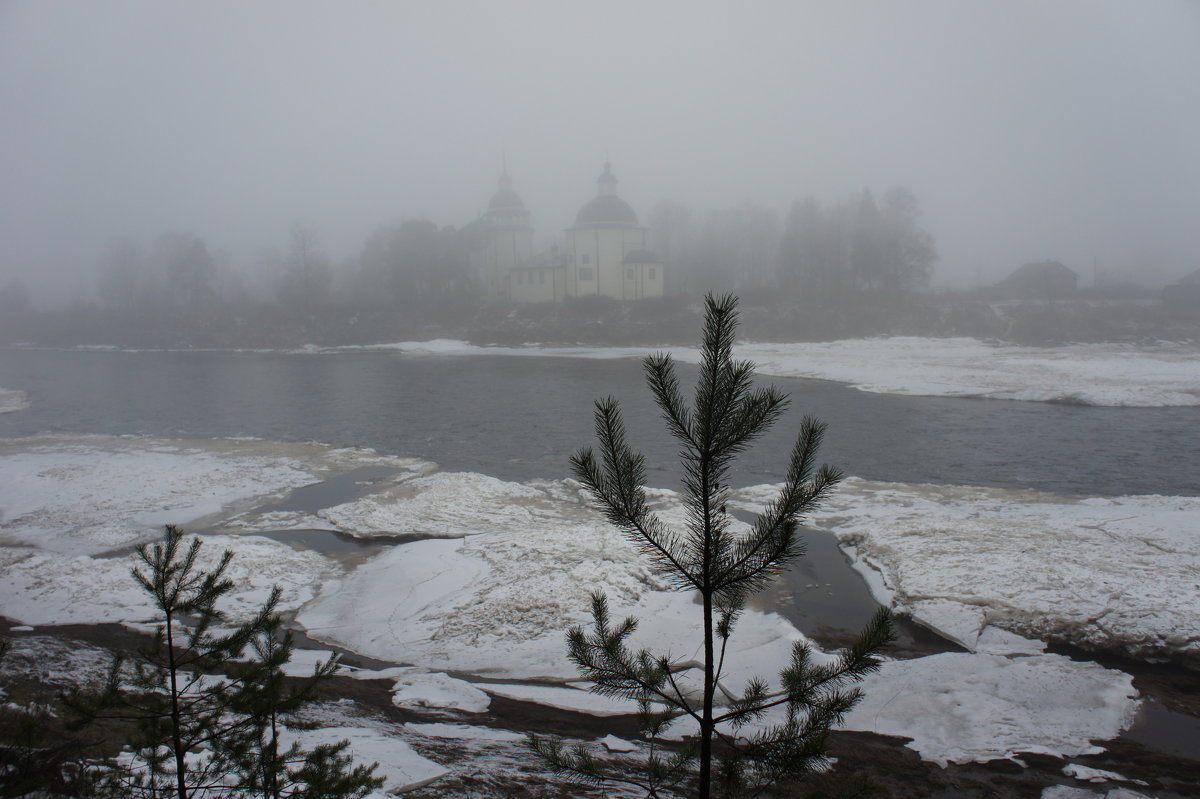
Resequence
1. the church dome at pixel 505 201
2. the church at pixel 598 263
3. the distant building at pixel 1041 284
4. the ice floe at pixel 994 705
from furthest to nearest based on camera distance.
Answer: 1. the church dome at pixel 505 201
2. the church at pixel 598 263
3. the distant building at pixel 1041 284
4. the ice floe at pixel 994 705

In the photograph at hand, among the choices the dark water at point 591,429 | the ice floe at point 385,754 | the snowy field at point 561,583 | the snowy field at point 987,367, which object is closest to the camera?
the ice floe at point 385,754

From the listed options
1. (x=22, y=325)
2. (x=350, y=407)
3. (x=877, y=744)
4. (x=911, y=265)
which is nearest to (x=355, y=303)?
(x=22, y=325)

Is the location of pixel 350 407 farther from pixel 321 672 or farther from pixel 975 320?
pixel 975 320

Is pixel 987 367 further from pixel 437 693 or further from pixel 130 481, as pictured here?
pixel 130 481

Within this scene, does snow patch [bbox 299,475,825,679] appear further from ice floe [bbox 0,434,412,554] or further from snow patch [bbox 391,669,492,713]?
ice floe [bbox 0,434,412,554]

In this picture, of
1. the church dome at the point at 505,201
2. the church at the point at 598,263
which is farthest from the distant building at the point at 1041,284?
the church dome at the point at 505,201

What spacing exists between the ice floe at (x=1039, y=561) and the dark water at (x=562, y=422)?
293 centimetres

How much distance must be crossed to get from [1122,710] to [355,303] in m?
90.5

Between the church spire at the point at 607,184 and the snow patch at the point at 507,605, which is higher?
the church spire at the point at 607,184

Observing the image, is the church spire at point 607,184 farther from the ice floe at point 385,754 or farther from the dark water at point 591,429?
the ice floe at point 385,754

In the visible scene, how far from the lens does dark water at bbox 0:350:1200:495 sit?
2174 cm

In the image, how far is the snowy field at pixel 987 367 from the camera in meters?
34.8

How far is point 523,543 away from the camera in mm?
14875

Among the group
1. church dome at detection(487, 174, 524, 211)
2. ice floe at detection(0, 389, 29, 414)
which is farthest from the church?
ice floe at detection(0, 389, 29, 414)
